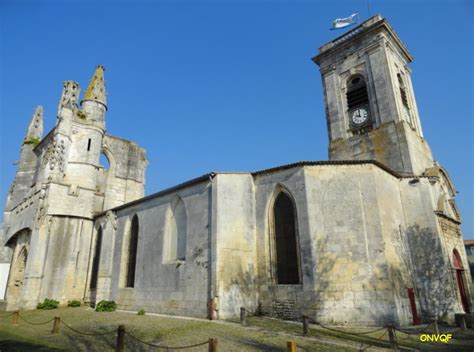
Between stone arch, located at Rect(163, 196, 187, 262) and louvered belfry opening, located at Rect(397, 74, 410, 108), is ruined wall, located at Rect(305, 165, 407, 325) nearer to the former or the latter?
stone arch, located at Rect(163, 196, 187, 262)

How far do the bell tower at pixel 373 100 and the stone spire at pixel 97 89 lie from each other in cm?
1596

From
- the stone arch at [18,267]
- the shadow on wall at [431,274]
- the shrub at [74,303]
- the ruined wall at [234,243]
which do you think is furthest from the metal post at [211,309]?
the stone arch at [18,267]

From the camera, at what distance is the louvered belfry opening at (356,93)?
64.5 ft

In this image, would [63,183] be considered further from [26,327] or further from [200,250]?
[200,250]

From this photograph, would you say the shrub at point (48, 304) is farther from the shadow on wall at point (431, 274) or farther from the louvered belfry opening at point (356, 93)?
the louvered belfry opening at point (356, 93)

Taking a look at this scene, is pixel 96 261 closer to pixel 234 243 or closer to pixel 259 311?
pixel 234 243

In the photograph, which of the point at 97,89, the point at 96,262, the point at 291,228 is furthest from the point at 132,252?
the point at 97,89

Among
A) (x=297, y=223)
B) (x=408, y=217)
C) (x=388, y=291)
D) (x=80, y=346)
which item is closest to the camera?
(x=80, y=346)

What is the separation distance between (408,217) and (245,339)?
986cm

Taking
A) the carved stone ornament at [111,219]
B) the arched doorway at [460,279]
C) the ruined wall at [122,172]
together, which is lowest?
the arched doorway at [460,279]

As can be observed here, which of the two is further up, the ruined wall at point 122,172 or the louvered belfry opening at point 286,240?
the ruined wall at point 122,172

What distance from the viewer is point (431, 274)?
13.8 metres

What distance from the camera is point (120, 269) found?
1814 cm

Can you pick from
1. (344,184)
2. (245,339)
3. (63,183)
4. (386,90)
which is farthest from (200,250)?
(386,90)
